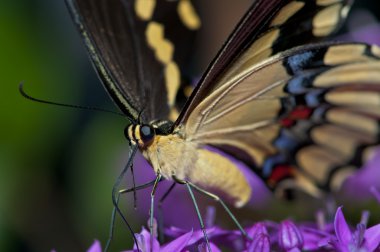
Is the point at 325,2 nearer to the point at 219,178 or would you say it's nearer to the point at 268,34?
the point at 268,34

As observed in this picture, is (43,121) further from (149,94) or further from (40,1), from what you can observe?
(149,94)

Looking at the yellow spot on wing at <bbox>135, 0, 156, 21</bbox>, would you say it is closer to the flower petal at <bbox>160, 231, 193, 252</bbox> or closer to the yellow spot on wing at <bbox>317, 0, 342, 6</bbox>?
the yellow spot on wing at <bbox>317, 0, 342, 6</bbox>

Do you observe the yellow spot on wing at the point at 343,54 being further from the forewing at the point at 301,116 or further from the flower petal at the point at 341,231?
the flower petal at the point at 341,231

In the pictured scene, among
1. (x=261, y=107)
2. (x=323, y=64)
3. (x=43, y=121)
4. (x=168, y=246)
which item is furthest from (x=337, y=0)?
(x=43, y=121)

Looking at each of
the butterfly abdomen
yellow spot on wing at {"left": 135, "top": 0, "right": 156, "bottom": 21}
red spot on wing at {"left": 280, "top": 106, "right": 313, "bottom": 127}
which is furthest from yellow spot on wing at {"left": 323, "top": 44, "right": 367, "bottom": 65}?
yellow spot on wing at {"left": 135, "top": 0, "right": 156, "bottom": 21}

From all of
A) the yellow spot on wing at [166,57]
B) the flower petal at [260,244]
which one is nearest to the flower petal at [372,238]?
the flower petal at [260,244]

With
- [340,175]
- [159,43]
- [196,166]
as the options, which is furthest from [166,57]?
[340,175]

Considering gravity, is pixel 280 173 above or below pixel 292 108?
below
